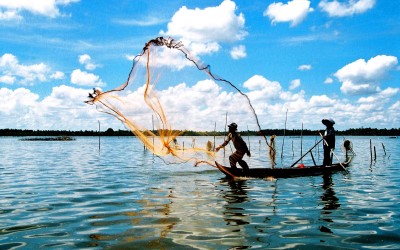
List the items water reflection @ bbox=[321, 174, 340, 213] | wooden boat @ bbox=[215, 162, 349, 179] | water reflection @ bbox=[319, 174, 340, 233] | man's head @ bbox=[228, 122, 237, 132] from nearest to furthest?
1. water reflection @ bbox=[319, 174, 340, 233]
2. water reflection @ bbox=[321, 174, 340, 213]
3. man's head @ bbox=[228, 122, 237, 132]
4. wooden boat @ bbox=[215, 162, 349, 179]

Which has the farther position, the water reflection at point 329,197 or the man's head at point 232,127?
the man's head at point 232,127

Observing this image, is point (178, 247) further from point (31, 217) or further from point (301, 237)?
point (31, 217)

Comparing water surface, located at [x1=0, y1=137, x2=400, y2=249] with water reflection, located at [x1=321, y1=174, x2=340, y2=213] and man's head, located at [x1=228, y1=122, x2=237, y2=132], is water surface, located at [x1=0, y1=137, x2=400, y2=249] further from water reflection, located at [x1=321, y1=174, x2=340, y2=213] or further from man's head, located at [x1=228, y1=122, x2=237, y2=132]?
man's head, located at [x1=228, y1=122, x2=237, y2=132]

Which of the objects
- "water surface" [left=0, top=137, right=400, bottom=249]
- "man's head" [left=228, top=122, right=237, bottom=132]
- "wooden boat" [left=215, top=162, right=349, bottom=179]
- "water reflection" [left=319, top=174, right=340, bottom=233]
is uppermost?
"man's head" [left=228, top=122, right=237, bottom=132]

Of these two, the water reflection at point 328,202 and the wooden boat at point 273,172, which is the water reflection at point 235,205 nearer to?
the wooden boat at point 273,172

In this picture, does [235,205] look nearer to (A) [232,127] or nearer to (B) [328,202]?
(B) [328,202]

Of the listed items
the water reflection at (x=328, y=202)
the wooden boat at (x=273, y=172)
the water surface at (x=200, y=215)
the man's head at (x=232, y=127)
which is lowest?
the water surface at (x=200, y=215)

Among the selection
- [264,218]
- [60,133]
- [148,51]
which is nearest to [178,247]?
[264,218]

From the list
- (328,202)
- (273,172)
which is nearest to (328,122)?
(273,172)

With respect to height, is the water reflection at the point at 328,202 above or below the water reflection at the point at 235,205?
above

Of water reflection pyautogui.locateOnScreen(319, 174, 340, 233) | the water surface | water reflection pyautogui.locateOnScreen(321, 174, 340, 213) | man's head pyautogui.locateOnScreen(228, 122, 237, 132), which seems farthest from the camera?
man's head pyautogui.locateOnScreen(228, 122, 237, 132)

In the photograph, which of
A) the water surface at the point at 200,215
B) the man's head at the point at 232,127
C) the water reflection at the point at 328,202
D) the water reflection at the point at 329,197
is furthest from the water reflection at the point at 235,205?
the water reflection at the point at 329,197

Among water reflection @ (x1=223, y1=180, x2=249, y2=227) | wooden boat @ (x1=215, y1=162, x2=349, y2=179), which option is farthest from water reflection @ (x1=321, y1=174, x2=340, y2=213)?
water reflection @ (x1=223, y1=180, x2=249, y2=227)

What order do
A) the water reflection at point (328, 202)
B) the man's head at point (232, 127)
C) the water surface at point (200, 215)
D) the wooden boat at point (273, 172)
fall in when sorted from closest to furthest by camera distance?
the water surface at point (200, 215), the water reflection at point (328, 202), the man's head at point (232, 127), the wooden boat at point (273, 172)
